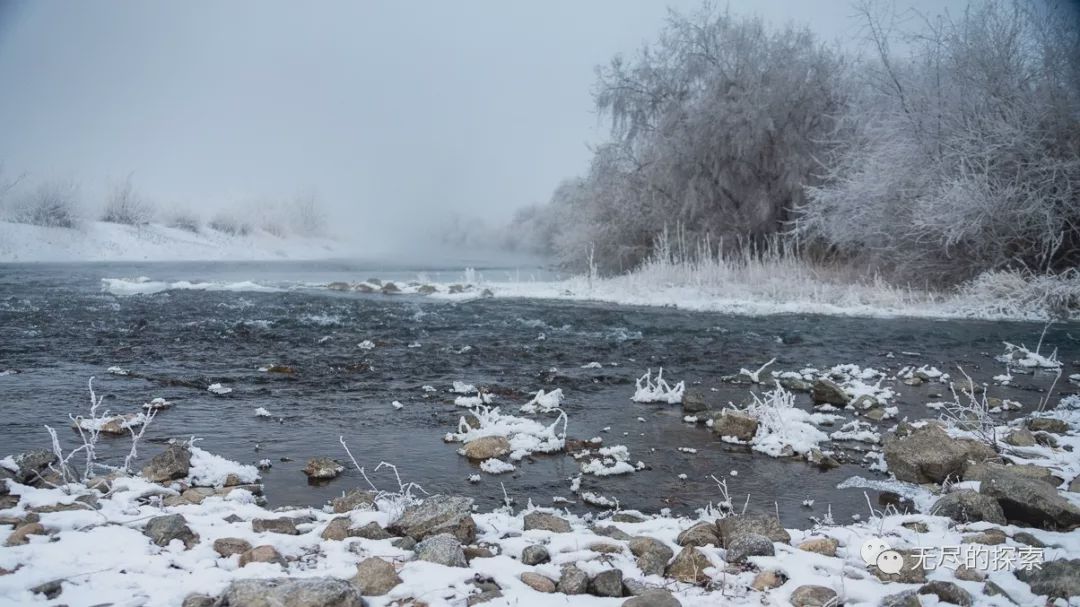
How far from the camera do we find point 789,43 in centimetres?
2267

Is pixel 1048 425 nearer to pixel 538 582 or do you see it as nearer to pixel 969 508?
pixel 969 508

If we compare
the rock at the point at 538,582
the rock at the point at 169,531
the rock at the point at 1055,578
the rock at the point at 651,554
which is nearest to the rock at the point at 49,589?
the rock at the point at 169,531

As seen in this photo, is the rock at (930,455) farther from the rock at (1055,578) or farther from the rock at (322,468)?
the rock at (322,468)

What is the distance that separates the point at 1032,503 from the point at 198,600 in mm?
4191

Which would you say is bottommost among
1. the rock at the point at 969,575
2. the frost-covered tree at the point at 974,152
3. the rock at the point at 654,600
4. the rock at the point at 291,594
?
the rock at the point at 969,575

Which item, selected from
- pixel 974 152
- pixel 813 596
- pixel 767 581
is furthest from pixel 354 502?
pixel 974 152

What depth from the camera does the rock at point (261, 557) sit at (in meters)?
3.17

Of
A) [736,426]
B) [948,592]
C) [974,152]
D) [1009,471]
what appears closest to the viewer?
[948,592]

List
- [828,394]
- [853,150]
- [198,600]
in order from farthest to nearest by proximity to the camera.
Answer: [853,150] < [828,394] < [198,600]

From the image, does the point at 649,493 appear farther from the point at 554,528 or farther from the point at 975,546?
the point at 975,546

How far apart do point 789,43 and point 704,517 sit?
22051 mm

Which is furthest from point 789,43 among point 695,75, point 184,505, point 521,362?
point 184,505

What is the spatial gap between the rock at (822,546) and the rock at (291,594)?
2.17 meters

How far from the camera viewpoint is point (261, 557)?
320cm
